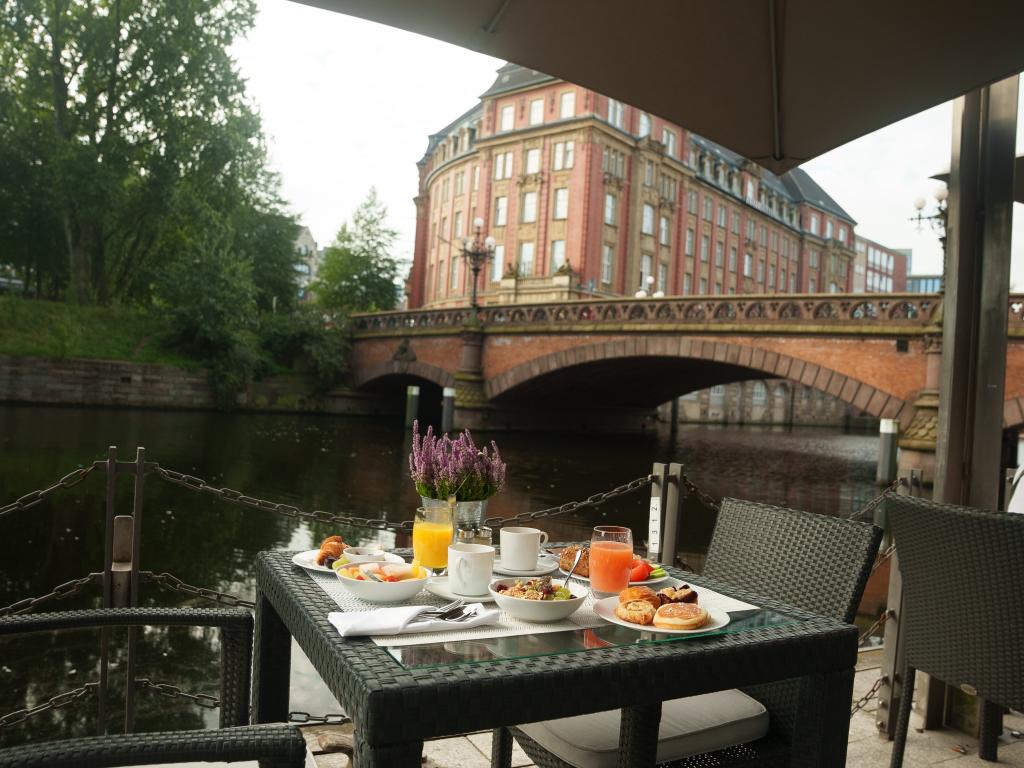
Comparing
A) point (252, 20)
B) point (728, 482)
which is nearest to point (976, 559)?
point (728, 482)

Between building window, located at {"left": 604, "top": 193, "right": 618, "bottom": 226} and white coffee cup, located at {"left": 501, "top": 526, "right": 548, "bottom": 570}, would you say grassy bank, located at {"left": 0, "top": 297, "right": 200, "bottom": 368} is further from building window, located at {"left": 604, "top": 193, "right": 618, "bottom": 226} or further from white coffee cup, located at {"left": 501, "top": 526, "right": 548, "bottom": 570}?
white coffee cup, located at {"left": 501, "top": 526, "right": 548, "bottom": 570}

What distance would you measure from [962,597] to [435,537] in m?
1.50

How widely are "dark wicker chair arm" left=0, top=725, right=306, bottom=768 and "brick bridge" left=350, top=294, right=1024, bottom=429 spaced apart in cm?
1769

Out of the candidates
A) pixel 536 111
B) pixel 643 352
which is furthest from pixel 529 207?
pixel 643 352

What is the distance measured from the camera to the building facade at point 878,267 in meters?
72.2

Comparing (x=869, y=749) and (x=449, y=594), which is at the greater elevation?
(x=449, y=594)

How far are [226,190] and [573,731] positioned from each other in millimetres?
28633

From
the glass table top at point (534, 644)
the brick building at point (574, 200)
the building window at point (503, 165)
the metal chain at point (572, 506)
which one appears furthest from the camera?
the building window at point (503, 165)

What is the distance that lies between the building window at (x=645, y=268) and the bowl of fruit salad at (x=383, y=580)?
3891 centimetres

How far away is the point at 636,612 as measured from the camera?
5.73ft

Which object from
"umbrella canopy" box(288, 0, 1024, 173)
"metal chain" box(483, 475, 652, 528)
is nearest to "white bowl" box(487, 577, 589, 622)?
"metal chain" box(483, 475, 652, 528)

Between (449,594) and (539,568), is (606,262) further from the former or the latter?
(449,594)

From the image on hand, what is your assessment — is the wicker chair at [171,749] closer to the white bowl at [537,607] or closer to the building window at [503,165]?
the white bowl at [537,607]

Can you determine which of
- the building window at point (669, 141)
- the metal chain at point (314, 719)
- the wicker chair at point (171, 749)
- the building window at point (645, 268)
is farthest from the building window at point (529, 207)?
the wicker chair at point (171, 749)
